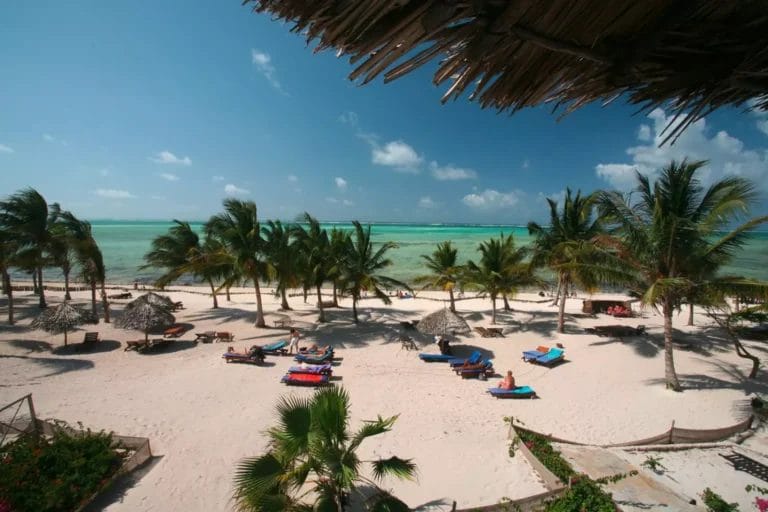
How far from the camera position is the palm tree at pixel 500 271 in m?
18.0

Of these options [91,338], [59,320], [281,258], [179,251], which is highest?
[179,251]

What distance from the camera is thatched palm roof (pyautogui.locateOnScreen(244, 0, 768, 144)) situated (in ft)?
4.29

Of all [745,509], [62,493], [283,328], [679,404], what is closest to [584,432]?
[745,509]

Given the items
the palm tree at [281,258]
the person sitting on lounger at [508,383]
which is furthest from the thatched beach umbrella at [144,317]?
the person sitting on lounger at [508,383]

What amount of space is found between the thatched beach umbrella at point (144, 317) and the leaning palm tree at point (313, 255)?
622cm

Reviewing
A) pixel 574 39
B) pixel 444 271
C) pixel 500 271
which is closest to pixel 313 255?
pixel 444 271

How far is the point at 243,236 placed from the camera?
1605 centimetres

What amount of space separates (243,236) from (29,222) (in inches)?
475

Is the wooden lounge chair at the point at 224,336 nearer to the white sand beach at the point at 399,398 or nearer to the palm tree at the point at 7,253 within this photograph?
the white sand beach at the point at 399,398

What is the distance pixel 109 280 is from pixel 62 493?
41.3 meters

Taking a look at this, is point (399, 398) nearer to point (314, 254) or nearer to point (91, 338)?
point (314, 254)

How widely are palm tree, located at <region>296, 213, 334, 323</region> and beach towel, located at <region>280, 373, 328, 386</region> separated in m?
6.84

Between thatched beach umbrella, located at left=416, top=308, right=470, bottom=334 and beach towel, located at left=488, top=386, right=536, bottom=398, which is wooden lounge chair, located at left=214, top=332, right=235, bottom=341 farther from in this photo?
beach towel, located at left=488, top=386, right=536, bottom=398

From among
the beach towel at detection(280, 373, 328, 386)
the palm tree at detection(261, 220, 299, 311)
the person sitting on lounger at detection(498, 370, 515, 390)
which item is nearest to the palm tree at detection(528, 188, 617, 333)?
the person sitting on lounger at detection(498, 370, 515, 390)
